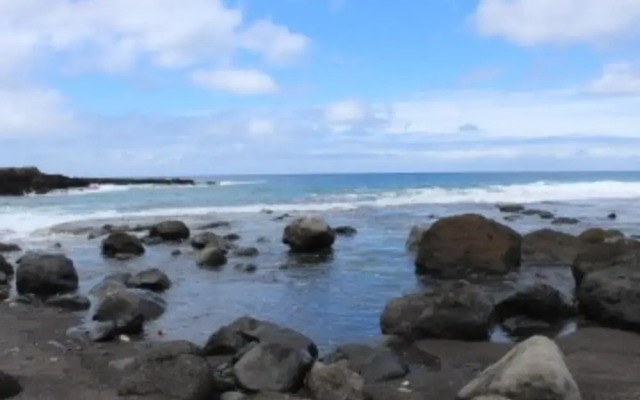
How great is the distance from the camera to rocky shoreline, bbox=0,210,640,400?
606cm

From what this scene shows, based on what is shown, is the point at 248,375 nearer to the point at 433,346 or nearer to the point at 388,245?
the point at 433,346

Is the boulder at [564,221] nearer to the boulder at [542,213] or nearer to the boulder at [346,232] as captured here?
the boulder at [542,213]

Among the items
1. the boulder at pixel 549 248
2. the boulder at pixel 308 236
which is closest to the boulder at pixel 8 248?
the boulder at pixel 308 236

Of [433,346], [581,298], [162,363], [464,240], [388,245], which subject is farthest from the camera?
[388,245]

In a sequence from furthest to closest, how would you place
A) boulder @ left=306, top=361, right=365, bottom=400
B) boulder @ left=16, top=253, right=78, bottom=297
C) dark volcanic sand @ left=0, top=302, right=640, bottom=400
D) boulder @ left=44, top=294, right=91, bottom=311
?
1. boulder @ left=16, top=253, right=78, bottom=297
2. boulder @ left=44, top=294, right=91, bottom=311
3. dark volcanic sand @ left=0, top=302, right=640, bottom=400
4. boulder @ left=306, top=361, right=365, bottom=400

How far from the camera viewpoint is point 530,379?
532 centimetres

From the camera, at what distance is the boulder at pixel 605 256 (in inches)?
416

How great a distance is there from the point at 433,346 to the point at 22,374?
173 inches

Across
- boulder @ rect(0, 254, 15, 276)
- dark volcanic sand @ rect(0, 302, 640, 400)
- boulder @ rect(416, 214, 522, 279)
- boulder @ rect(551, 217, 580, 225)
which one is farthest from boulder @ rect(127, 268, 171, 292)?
boulder @ rect(551, 217, 580, 225)

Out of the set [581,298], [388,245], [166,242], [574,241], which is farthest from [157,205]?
[581,298]

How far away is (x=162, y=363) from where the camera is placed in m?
6.32

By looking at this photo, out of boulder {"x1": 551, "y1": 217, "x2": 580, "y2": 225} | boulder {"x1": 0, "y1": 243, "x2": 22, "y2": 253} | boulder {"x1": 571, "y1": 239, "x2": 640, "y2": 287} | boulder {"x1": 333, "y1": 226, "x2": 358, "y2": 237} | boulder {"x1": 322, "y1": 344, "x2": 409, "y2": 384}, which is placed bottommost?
boulder {"x1": 0, "y1": 243, "x2": 22, "y2": 253}

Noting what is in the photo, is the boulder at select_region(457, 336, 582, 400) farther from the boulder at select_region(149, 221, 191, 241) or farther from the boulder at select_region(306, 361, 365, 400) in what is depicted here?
the boulder at select_region(149, 221, 191, 241)

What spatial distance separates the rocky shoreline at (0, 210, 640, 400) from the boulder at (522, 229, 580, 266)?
1.62 m
